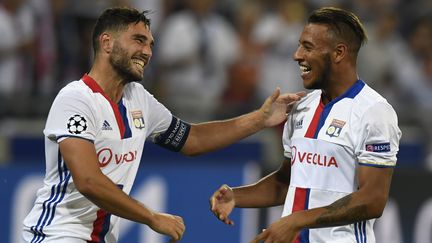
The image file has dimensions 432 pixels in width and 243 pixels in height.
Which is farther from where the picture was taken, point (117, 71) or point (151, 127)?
point (151, 127)

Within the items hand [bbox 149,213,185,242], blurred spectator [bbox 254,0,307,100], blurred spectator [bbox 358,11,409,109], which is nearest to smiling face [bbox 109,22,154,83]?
hand [bbox 149,213,185,242]

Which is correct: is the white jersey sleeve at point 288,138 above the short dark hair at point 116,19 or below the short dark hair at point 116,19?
below

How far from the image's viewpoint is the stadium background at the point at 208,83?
909 cm

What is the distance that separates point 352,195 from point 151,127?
150 centimetres

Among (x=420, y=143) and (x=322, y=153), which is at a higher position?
(x=420, y=143)

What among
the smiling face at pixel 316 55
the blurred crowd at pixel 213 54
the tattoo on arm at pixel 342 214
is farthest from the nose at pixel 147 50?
the blurred crowd at pixel 213 54

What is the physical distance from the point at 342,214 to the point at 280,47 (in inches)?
248

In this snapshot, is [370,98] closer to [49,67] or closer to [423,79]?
[49,67]

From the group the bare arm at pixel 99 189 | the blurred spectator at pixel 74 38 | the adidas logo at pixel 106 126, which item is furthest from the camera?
the blurred spectator at pixel 74 38

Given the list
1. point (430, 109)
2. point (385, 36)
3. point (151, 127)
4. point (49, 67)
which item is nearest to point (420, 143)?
point (430, 109)

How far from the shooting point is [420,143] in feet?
36.7

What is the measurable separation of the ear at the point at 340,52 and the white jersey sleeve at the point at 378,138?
0.37 meters

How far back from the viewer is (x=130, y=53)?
587 centimetres

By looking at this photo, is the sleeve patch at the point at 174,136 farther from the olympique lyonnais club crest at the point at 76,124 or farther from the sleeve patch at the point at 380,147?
the sleeve patch at the point at 380,147
